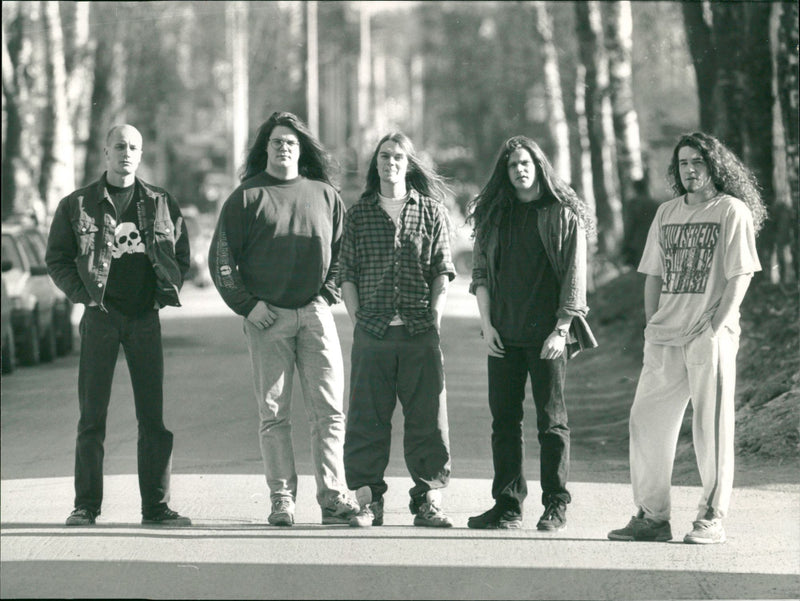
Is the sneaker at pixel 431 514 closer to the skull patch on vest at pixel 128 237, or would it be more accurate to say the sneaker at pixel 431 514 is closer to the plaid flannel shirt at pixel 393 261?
the plaid flannel shirt at pixel 393 261

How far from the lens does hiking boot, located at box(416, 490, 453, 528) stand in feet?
23.7

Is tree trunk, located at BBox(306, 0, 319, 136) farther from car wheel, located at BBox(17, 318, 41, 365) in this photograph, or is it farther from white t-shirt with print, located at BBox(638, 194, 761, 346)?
white t-shirt with print, located at BBox(638, 194, 761, 346)

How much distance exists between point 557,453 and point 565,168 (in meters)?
24.3

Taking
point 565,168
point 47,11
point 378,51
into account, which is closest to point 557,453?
point 47,11

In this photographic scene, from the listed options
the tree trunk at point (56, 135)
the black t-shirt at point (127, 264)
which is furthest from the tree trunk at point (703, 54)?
the tree trunk at point (56, 135)

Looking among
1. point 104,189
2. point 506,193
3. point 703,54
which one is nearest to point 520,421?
point 506,193

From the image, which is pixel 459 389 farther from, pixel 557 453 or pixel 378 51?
pixel 378 51

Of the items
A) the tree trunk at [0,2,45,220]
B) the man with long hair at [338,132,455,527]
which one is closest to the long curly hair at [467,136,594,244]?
the man with long hair at [338,132,455,527]

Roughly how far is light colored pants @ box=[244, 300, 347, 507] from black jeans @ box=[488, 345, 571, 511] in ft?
2.77

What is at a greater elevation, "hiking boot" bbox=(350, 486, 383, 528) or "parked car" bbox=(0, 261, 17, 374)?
"parked car" bbox=(0, 261, 17, 374)

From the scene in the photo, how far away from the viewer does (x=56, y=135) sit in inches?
975

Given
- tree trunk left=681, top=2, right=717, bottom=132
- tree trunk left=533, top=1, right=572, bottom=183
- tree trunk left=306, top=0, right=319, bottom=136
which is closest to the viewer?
tree trunk left=681, top=2, right=717, bottom=132

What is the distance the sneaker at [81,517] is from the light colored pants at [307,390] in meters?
0.99

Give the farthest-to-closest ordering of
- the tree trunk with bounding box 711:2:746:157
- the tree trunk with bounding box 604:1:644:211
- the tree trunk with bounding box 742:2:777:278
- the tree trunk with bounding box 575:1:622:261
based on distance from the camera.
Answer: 1. the tree trunk with bounding box 575:1:622:261
2. the tree trunk with bounding box 604:1:644:211
3. the tree trunk with bounding box 711:2:746:157
4. the tree trunk with bounding box 742:2:777:278
